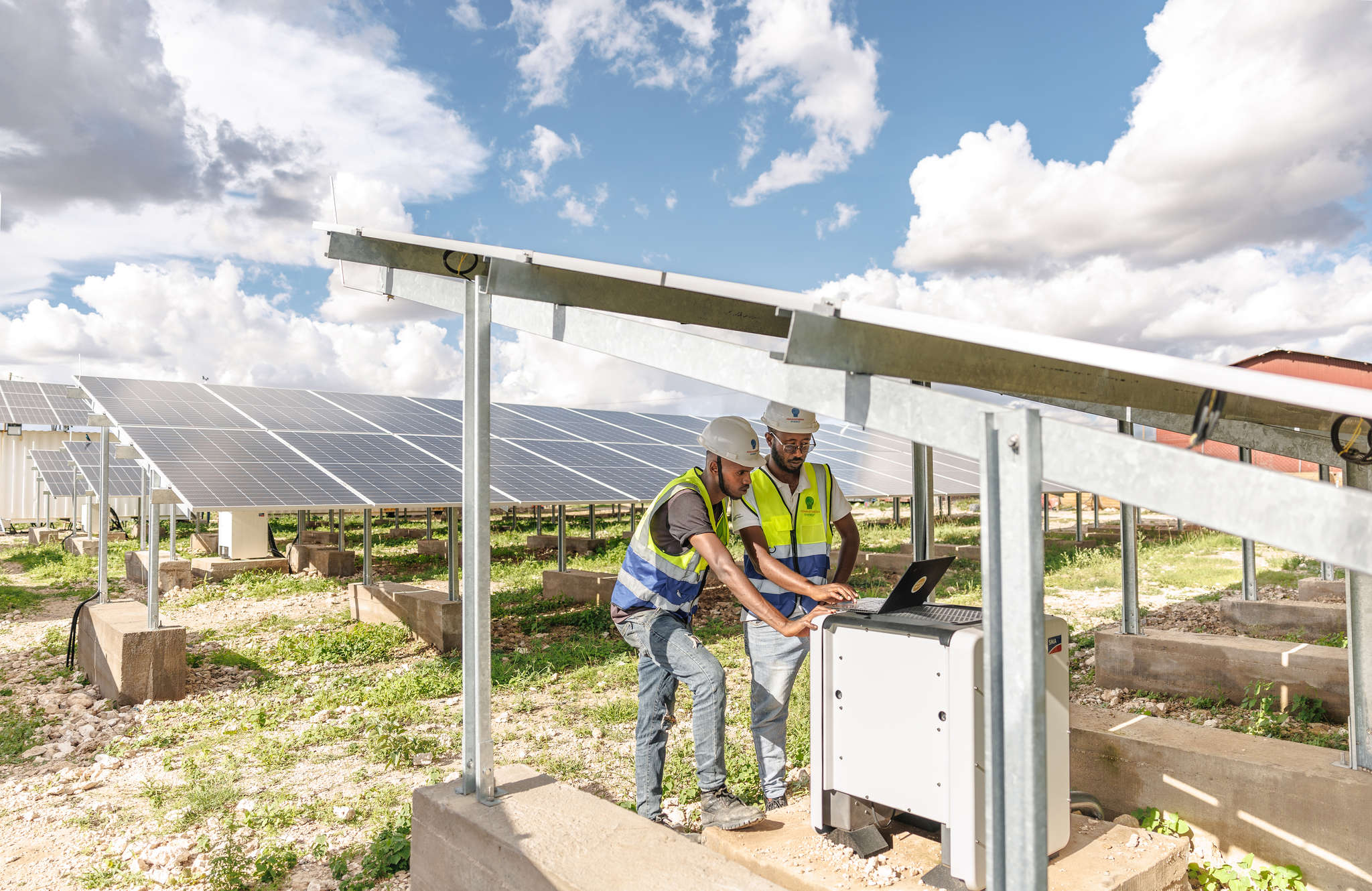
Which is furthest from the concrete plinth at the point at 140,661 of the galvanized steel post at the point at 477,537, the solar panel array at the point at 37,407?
the solar panel array at the point at 37,407

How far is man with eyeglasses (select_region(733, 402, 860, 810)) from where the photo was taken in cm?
377

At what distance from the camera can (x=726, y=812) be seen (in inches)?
122

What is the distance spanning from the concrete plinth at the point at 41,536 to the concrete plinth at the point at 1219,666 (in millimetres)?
26426

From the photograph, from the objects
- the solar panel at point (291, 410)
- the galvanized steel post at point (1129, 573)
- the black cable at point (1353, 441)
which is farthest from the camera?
the solar panel at point (291, 410)

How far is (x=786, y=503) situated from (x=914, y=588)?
1.21 meters

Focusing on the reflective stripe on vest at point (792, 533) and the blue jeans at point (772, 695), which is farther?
the reflective stripe on vest at point (792, 533)

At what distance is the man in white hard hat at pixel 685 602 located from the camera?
3.42 m

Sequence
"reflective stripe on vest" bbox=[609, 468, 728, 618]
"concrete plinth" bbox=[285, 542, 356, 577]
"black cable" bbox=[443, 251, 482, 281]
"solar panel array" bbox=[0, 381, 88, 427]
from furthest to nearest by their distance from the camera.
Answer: "solar panel array" bbox=[0, 381, 88, 427] < "concrete plinth" bbox=[285, 542, 356, 577] < "reflective stripe on vest" bbox=[609, 468, 728, 618] < "black cable" bbox=[443, 251, 482, 281]

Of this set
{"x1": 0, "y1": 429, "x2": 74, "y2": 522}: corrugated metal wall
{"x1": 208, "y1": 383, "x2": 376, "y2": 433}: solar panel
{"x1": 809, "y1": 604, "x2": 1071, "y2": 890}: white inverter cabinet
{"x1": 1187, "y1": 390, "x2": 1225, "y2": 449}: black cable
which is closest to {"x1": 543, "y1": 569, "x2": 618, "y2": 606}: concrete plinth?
{"x1": 208, "y1": 383, "x2": 376, "y2": 433}: solar panel

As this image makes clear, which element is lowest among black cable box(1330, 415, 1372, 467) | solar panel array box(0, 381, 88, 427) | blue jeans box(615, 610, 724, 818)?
blue jeans box(615, 610, 724, 818)

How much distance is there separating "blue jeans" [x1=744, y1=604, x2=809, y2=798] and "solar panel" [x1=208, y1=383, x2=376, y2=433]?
32.5 feet

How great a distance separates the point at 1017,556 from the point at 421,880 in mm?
2756

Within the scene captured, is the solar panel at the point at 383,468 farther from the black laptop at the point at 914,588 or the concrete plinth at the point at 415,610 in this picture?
the black laptop at the point at 914,588

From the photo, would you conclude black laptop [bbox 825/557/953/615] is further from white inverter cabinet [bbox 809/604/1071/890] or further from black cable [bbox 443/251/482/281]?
black cable [bbox 443/251/482/281]
